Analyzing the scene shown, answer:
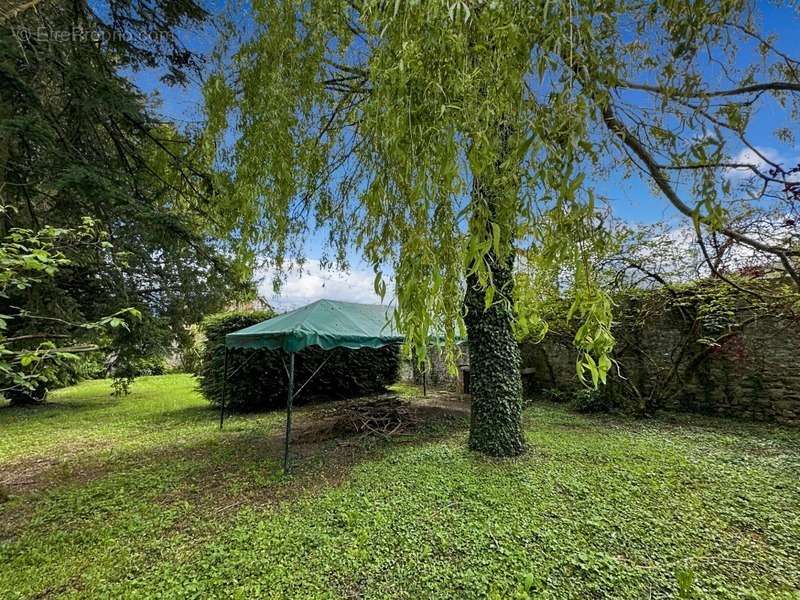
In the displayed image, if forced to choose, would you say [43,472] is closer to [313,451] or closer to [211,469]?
[211,469]

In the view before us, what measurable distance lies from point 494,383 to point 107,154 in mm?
5243

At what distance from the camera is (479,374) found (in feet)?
14.3

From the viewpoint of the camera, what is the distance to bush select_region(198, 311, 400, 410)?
24.9 ft

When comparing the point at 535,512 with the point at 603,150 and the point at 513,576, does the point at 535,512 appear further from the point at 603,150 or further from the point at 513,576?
the point at 603,150

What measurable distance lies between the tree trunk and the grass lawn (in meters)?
0.23

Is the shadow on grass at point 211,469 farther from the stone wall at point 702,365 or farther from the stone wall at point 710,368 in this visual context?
the stone wall at point 710,368

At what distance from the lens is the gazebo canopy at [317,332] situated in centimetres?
439

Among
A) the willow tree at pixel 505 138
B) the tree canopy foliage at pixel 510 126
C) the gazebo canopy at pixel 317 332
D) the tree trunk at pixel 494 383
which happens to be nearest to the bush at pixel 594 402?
the tree trunk at pixel 494 383

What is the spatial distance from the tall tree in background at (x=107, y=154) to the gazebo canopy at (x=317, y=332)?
0.70 m

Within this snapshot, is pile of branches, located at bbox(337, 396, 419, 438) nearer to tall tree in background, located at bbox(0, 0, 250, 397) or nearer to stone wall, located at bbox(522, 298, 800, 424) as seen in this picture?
tall tree in background, located at bbox(0, 0, 250, 397)

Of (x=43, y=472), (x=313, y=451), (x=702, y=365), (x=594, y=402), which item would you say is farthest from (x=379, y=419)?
(x=702, y=365)

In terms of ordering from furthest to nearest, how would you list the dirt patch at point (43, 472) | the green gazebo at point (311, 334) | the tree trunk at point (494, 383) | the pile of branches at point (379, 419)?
the pile of branches at point (379, 419), the green gazebo at point (311, 334), the tree trunk at point (494, 383), the dirt patch at point (43, 472)

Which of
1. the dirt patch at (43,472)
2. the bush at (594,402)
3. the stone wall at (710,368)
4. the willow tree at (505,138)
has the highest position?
the willow tree at (505,138)

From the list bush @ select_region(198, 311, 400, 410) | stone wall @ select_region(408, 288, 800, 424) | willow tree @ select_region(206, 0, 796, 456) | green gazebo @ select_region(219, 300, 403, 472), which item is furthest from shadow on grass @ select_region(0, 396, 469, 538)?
willow tree @ select_region(206, 0, 796, 456)
